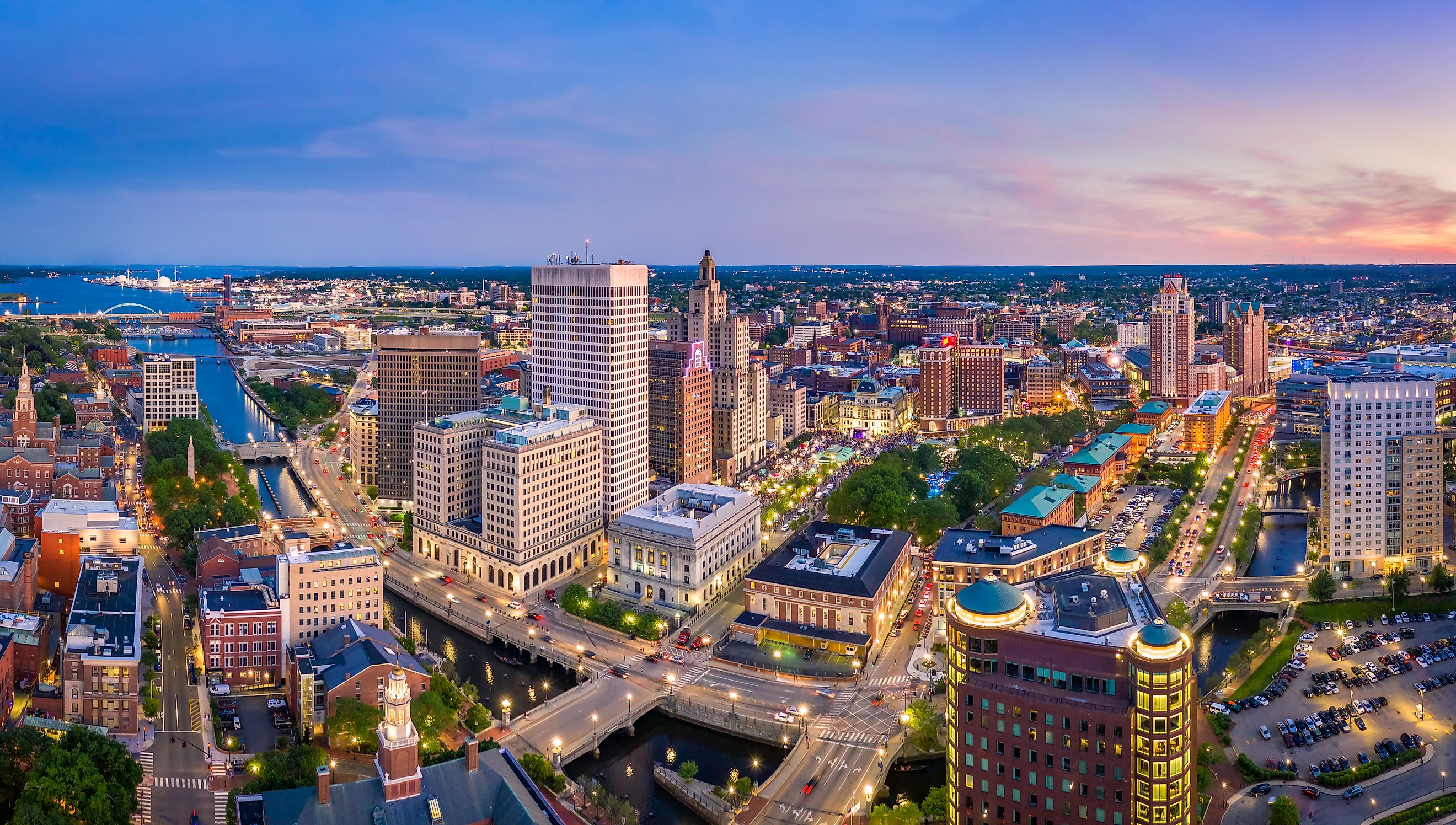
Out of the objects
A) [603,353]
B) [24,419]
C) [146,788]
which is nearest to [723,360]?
[603,353]

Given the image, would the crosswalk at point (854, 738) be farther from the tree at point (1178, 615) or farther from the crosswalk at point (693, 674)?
the tree at point (1178, 615)

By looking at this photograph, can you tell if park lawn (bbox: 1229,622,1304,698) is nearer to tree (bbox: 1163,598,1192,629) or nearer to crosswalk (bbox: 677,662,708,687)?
tree (bbox: 1163,598,1192,629)

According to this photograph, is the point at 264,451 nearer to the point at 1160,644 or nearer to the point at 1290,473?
the point at 1160,644

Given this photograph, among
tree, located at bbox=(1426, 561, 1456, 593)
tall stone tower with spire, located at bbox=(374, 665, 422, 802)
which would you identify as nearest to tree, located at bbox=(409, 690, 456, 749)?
tall stone tower with spire, located at bbox=(374, 665, 422, 802)

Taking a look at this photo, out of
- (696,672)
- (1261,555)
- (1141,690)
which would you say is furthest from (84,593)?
(1261,555)

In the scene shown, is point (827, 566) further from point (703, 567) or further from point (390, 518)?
point (390, 518)
